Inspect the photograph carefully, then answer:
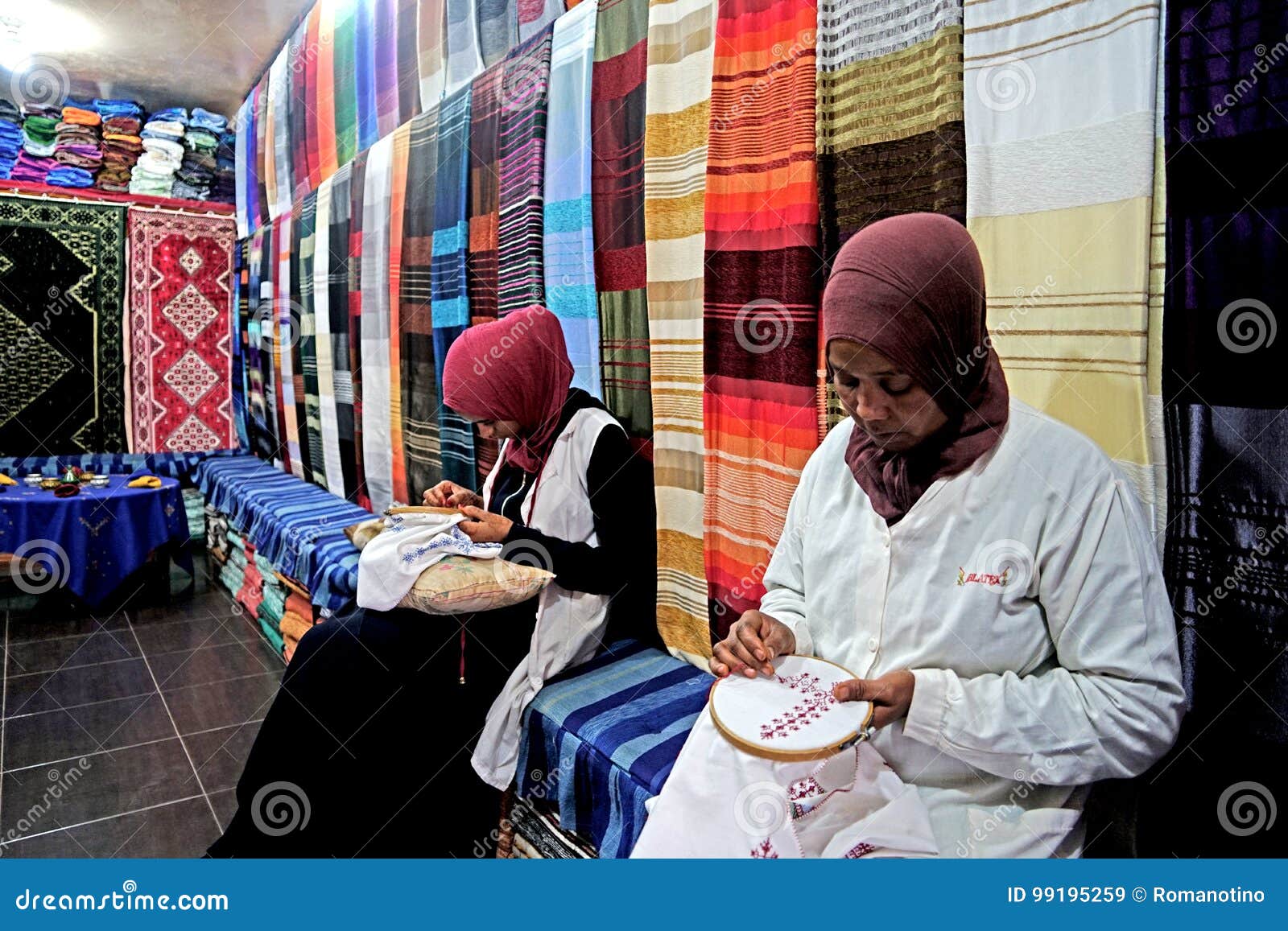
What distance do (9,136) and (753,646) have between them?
605 cm

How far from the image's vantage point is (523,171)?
240cm

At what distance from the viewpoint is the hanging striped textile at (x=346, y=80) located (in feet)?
12.1

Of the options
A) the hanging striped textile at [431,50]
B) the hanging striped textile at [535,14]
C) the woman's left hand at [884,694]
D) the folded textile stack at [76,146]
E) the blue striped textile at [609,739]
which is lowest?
the blue striped textile at [609,739]

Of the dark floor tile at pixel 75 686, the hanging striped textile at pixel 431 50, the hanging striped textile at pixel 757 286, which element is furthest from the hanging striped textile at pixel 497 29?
the dark floor tile at pixel 75 686

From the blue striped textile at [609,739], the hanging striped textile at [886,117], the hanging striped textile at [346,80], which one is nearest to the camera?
the hanging striped textile at [886,117]

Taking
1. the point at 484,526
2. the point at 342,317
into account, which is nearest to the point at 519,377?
the point at 484,526

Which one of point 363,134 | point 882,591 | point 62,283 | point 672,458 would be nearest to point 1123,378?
point 882,591

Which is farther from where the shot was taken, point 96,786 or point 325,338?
point 325,338

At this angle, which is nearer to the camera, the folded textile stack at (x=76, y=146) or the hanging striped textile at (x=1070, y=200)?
the hanging striped textile at (x=1070, y=200)

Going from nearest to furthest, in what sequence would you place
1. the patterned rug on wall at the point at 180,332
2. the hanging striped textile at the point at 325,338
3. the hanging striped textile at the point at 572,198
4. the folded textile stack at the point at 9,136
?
the hanging striped textile at the point at 572,198 < the hanging striped textile at the point at 325,338 < the folded textile stack at the point at 9,136 < the patterned rug on wall at the point at 180,332

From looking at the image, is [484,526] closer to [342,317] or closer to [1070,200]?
[1070,200]

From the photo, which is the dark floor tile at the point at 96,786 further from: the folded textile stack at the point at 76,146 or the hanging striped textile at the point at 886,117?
the folded textile stack at the point at 76,146

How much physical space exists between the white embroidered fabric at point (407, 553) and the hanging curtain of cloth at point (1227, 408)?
1298 mm

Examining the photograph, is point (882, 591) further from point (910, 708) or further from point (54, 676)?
point (54, 676)
